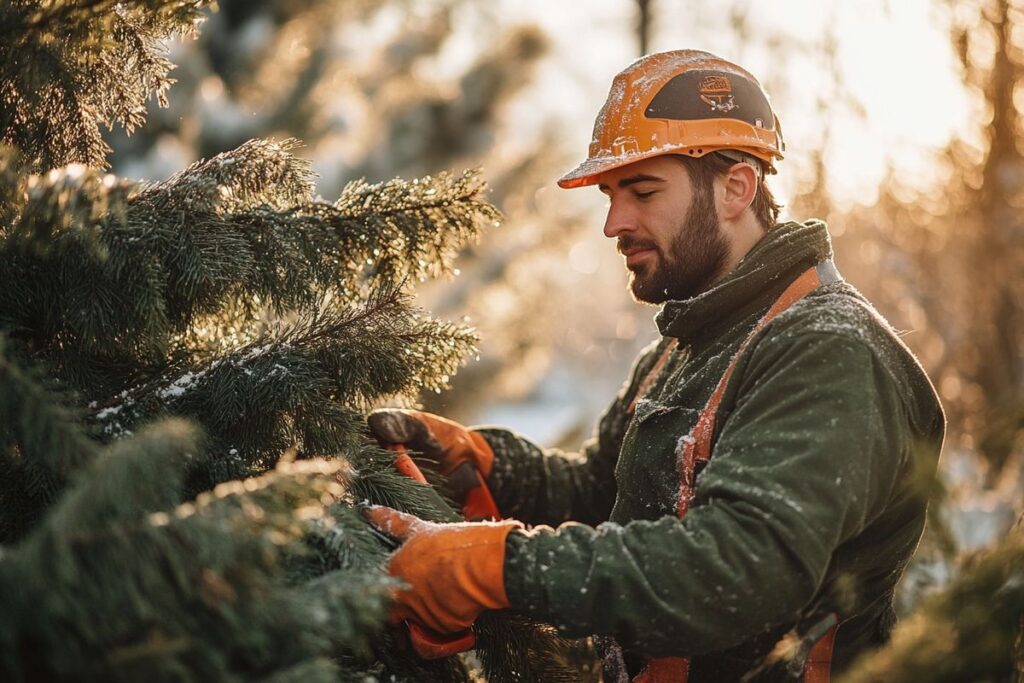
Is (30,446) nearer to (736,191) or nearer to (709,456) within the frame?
(709,456)

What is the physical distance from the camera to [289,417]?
186 cm

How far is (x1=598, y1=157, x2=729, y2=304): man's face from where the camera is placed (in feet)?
7.92

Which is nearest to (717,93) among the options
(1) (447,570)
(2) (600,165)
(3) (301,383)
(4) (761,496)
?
(2) (600,165)

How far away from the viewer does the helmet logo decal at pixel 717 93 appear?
2.37 meters

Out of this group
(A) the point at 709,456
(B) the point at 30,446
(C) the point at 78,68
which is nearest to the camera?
(B) the point at 30,446

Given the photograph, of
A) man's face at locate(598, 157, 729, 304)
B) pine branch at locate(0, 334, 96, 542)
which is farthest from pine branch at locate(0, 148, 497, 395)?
man's face at locate(598, 157, 729, 304)

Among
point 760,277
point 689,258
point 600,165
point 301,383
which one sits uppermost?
point 600,165

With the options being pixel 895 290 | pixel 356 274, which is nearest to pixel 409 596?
pixel 356 274

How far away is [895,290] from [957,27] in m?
2.80

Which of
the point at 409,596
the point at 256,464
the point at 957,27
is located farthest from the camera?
the point at 957,27

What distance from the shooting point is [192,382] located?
183 cm

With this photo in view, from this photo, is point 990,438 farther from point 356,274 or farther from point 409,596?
point 356,274

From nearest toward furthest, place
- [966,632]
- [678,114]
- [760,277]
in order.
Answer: [966,632], [760,277], [678,114]

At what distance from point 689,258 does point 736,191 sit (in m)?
0.24
